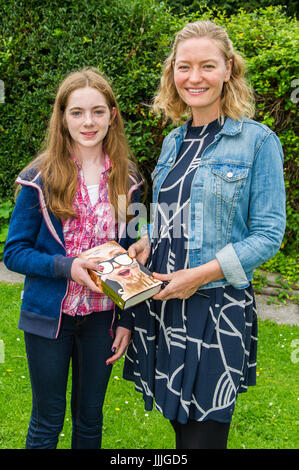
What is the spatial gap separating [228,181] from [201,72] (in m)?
0.47

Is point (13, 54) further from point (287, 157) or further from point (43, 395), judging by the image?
point (43, 395)

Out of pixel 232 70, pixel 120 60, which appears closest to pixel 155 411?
pixel 232 70

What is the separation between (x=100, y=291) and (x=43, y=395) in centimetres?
60

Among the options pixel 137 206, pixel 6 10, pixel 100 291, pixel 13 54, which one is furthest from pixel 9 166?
pixel 100 291

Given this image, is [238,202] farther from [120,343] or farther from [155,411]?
[155,411]

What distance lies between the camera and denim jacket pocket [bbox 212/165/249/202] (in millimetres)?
1764

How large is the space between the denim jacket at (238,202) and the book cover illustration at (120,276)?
0.21 m

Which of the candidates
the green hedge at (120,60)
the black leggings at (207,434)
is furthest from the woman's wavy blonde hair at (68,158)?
the green hedge at (120,60)

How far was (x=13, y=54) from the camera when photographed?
5133 millimetres

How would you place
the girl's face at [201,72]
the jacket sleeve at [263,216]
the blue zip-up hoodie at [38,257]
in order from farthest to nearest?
the blue zip-up hoodie at [38,257]
the girl's face at [201,72]
the jacket sleeve at [263,216]

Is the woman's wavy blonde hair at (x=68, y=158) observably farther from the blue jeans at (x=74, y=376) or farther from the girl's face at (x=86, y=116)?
the blue jeans at (x=74, y=376)

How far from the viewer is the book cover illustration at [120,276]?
1776mm

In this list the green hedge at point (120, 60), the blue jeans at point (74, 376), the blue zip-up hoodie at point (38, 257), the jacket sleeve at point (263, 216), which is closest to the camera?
the jacket sleeve at point (263, 216)
